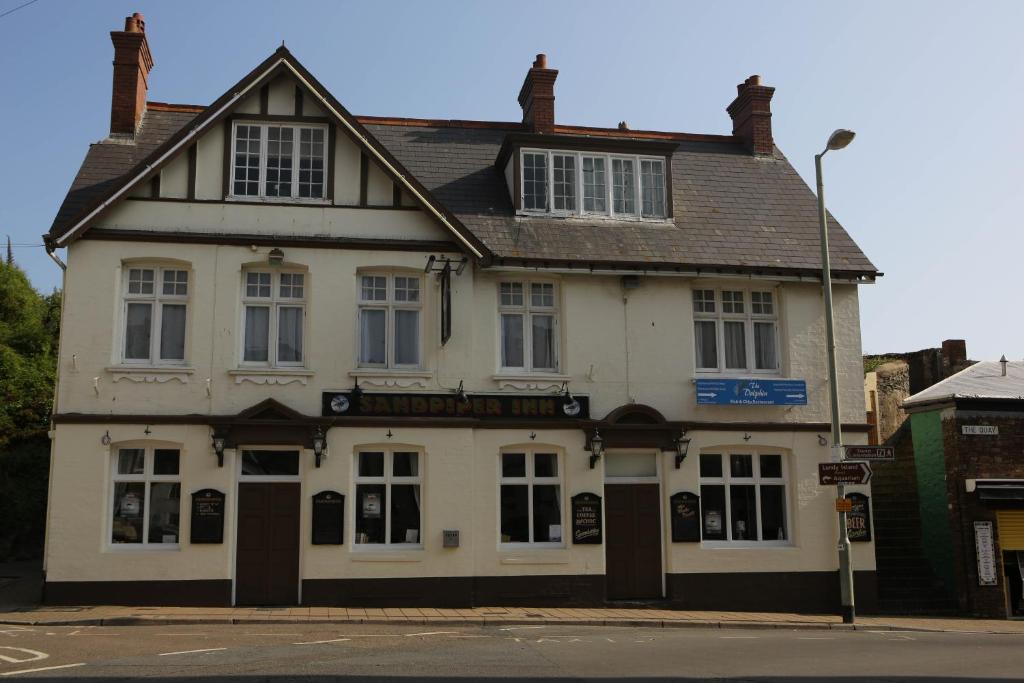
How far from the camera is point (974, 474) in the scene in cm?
Answer: 2011

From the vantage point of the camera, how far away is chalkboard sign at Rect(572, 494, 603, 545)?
62.4 ft

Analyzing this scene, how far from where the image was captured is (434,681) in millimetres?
10359

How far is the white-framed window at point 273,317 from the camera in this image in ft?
61.5

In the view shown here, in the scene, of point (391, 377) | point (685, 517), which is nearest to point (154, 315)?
point (391, 377)

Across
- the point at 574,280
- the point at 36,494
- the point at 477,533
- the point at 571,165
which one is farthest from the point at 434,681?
the point at 36,494

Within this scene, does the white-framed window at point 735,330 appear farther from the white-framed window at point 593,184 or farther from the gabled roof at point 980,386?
the gabled roof at point 980,386

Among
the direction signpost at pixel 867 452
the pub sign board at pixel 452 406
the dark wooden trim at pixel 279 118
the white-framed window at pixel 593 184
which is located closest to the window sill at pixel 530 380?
the pub sign board at pixel 452 406

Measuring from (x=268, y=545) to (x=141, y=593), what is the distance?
231cm

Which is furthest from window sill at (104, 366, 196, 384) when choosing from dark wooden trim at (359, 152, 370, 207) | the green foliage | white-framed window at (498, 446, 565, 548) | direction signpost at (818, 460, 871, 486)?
direction signpost at (818, 460, 871, 486)

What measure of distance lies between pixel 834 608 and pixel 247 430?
1216cm

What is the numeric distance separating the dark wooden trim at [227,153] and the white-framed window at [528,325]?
571cm

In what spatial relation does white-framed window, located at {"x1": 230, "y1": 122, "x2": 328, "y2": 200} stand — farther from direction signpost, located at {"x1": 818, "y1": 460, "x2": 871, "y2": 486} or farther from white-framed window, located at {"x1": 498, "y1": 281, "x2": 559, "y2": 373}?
direction signpost, located at {"x1": 818, "y1": 460, "x2": 871, "y2": 486}

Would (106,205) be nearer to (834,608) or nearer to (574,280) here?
(574,280)

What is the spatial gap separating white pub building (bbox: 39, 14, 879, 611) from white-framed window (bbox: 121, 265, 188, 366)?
0.14 feet
